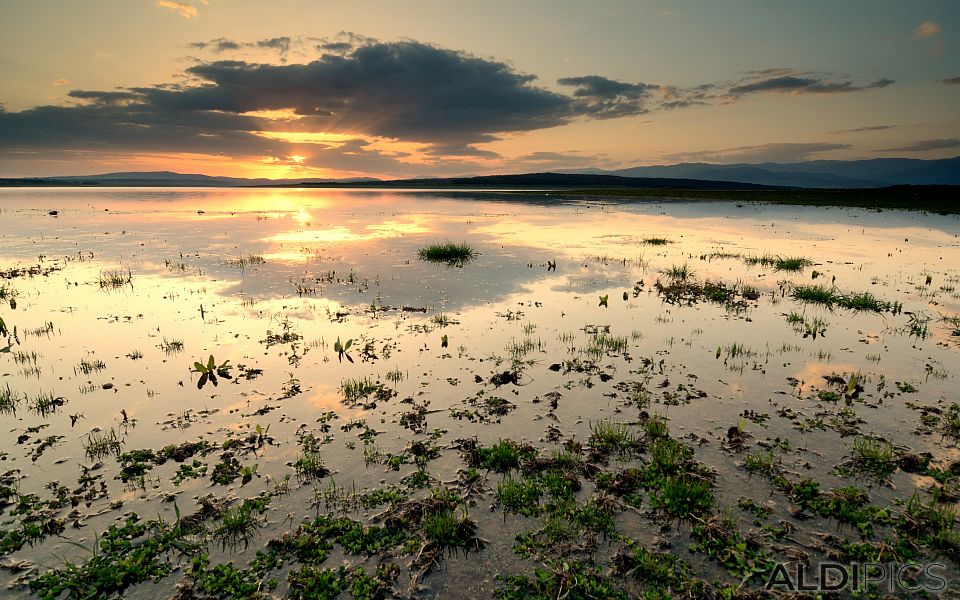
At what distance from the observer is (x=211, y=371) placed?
11594 millimetres

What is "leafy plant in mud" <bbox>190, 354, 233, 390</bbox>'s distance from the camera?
1138 centimetres

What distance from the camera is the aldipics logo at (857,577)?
5.74 m

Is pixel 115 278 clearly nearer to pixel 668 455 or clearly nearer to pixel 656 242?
pixel 668 455

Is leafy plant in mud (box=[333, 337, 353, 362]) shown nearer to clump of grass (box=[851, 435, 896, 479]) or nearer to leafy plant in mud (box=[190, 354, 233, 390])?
leafy plant in mud (box=[190, 354, 233, 390])

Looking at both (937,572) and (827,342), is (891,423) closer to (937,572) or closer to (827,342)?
(937,572)

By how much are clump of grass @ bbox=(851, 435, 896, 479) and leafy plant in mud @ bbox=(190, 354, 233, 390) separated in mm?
14172

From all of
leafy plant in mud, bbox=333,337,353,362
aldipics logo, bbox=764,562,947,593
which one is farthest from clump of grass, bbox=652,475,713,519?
leafy plant in mud, bbox=333,337,353,362

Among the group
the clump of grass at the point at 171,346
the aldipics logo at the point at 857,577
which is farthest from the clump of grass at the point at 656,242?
the clump of grass at the point at 171,346

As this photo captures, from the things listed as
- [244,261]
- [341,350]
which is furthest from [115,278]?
[341,350]

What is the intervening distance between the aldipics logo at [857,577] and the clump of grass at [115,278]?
28.1m

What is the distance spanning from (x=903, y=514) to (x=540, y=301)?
1426 cm

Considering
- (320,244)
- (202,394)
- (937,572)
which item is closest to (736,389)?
(937,572)

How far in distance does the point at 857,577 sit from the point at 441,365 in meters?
9.57

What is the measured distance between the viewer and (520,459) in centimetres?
847
